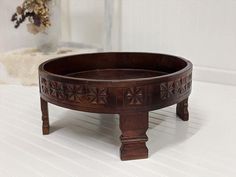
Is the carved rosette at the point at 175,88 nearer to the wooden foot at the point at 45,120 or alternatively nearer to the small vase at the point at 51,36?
the wooden foot at the point at 45,120

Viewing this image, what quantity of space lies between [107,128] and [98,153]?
176 mm

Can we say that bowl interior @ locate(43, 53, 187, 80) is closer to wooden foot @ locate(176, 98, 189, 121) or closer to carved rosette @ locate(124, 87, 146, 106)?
wooden foot @ locate(176, 98, 189, 121)

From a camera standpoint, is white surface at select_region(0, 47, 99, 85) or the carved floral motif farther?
white surface at select_region(0, 47, 99, 85)

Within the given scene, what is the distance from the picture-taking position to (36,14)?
1559mm

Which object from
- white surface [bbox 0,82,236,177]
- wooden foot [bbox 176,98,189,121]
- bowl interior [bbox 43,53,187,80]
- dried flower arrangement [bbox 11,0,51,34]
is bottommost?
white surface [bbox 0,82,236,177]

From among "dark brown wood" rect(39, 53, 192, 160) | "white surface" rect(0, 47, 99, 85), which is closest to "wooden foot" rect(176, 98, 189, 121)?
"dark brown wood" rect(39, 53, 192, 160)

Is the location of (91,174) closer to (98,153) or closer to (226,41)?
(98,153)

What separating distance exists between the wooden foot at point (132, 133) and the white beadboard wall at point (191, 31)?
89 cm

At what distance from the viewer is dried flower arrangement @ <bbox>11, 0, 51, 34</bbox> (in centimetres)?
155

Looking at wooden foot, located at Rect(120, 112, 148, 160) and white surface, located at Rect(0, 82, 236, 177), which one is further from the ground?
wooden foot, located at Rect(120, 112, 148, 160)

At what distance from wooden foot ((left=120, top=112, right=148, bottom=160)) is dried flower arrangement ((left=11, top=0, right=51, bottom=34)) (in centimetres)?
91

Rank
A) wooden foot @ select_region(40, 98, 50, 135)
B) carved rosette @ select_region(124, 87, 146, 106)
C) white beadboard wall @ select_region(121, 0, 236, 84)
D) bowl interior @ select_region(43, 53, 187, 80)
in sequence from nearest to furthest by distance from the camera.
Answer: carved rosette @ select_region(124, 87, 146, 106) < wooden foot @ select_region(40, 98, 50, 135) < bowl interior @ select_region(43, 53, 187, 80) < white beadboard wall @ select_region(121, 0, 236, 84)

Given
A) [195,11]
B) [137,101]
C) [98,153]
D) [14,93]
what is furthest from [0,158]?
[195,11]

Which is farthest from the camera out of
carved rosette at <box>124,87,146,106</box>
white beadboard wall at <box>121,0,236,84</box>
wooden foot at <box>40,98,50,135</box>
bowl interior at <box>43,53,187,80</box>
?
white beadboard wall at <box>121,0,236,84</box>
